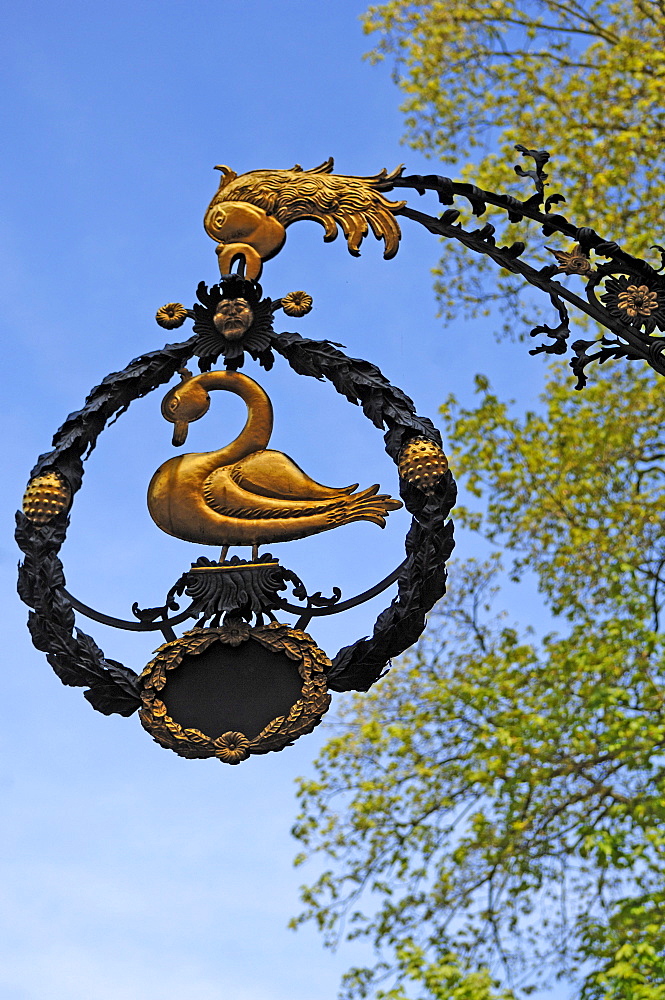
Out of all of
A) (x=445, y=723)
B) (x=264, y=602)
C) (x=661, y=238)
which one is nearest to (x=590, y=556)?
(x=445, y=723)

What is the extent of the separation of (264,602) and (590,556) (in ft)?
21.6

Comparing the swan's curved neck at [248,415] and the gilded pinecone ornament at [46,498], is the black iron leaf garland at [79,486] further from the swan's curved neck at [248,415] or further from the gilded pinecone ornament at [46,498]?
the swan's curved neck at [248,415]

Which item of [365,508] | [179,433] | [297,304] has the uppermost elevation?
[297,304]

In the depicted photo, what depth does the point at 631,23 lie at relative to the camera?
1138cm

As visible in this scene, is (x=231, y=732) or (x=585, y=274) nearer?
(x=231, y=732)

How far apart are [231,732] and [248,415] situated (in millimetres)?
968

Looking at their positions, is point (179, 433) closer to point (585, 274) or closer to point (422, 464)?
point (422, 464)

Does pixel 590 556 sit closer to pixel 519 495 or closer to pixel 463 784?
pixel 519 495

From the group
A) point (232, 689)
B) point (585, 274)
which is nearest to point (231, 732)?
point (232, 689)

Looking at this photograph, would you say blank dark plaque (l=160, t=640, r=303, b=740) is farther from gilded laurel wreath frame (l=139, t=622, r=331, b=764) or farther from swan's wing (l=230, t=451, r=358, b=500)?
swan's wing (l=230, t=451, r=358, b=500)

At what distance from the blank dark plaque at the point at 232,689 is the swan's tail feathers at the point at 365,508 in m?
0.44

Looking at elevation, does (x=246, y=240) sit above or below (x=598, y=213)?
below

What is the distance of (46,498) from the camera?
→ 379 centimetres

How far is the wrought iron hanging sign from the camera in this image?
3.52 meters
